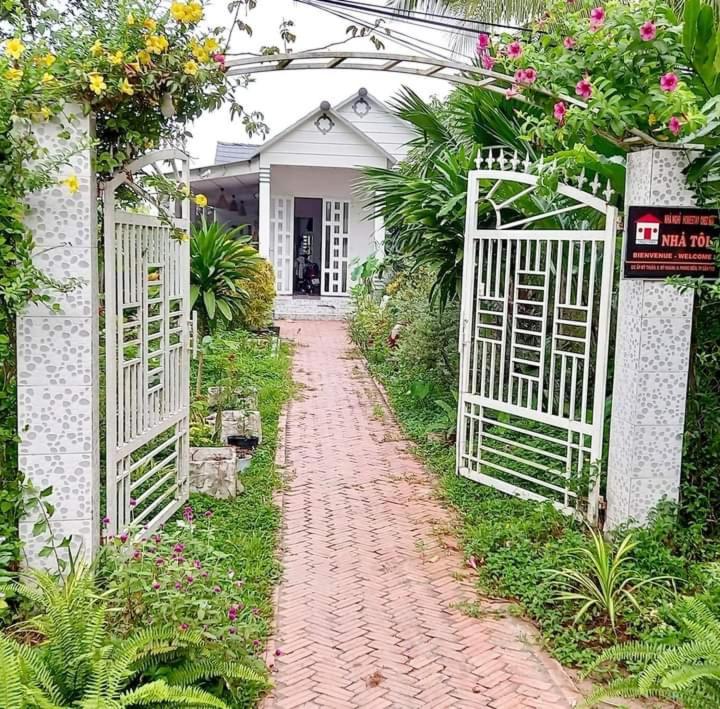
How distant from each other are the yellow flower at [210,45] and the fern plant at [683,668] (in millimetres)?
3623

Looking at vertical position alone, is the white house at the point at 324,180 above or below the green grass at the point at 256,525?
above

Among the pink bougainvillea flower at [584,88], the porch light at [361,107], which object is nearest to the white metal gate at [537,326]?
the pink bougainvillea flower at [584,88]

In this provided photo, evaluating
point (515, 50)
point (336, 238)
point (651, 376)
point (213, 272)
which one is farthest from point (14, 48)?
point (336, 238)

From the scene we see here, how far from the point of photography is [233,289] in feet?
29.0

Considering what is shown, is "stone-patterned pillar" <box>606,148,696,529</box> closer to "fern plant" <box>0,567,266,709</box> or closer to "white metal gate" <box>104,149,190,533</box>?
"fern plant" <box>0,567,266,709</box>

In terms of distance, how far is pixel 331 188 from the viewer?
18.8 meters

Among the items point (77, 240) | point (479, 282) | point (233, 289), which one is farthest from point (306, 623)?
point (233, 289)

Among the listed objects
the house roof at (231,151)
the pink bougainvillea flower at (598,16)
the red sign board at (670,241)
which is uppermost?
the house roof at (231,151)

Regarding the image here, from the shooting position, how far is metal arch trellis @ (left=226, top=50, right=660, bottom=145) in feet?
14.8

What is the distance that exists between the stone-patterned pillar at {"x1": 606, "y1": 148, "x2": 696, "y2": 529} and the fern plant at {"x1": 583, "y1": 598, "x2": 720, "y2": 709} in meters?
1.25

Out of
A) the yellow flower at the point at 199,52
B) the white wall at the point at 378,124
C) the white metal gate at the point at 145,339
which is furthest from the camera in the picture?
the white wall at the point at 378,124

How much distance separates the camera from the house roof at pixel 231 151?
20781 millimetres

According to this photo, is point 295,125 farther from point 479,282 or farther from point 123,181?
point 123,181

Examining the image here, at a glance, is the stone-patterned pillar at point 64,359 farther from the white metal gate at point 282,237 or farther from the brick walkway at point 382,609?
the white metal gate at point 282,237
